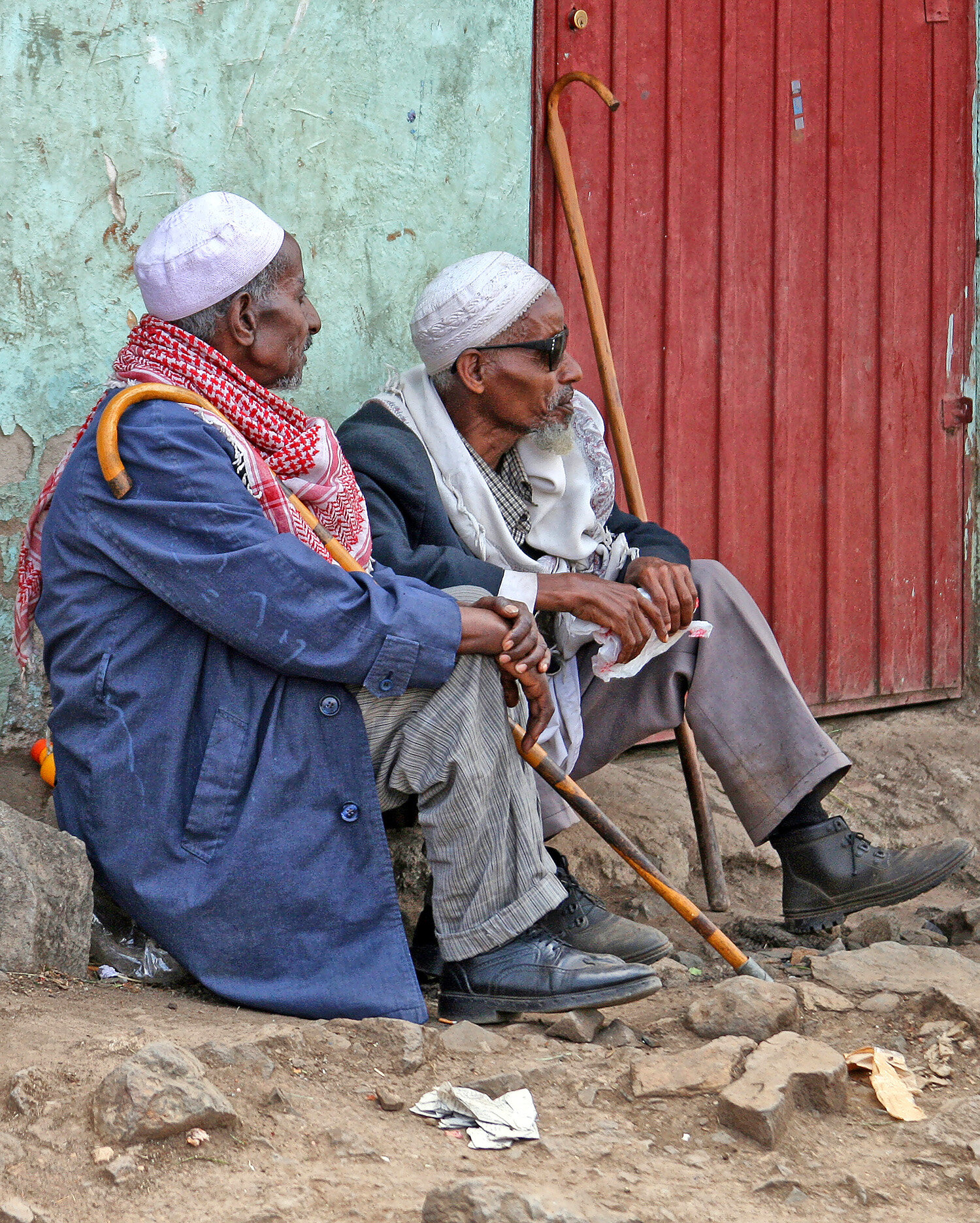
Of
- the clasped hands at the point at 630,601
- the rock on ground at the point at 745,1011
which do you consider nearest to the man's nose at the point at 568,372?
the clasped hands at the point at 630,601

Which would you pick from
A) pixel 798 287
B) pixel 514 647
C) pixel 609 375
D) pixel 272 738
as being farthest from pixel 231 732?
pixel 798 287

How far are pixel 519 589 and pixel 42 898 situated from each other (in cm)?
120

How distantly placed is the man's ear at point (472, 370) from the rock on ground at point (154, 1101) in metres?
1.93

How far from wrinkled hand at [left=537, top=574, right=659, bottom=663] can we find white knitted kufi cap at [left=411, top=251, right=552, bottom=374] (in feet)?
2.20

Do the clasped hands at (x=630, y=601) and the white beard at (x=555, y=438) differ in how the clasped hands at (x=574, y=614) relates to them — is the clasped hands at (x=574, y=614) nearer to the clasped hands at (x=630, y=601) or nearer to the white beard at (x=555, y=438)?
the clasped hands at (x=630, y=601)

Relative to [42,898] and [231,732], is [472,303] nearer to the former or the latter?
[231,732]

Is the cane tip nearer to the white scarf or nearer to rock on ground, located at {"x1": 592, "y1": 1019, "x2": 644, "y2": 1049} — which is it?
rock on ground, located at {"x1": 592, "y1": 1019, "x2": 644, "y2": 1049}

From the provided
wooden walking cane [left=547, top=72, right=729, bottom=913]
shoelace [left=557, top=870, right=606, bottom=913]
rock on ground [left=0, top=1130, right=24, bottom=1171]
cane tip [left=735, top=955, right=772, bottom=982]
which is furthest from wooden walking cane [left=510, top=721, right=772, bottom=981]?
rock on ground [left=0, top=1130, right=24, bottom=1171]

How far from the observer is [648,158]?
4.16 metres

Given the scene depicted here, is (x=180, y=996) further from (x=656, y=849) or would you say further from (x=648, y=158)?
(x=648, y=158)

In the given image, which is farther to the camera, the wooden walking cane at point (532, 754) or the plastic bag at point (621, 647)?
the plastic bag at point (621, 647)

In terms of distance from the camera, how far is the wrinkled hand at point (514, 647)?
251 cm

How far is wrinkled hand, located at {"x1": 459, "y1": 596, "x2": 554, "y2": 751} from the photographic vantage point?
251 cm

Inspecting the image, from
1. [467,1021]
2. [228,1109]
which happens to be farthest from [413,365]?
[228,1109]
